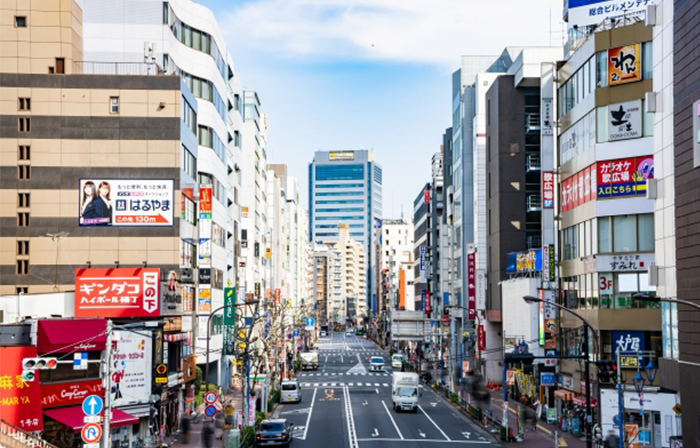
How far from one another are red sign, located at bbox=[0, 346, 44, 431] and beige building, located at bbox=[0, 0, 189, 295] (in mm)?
17860

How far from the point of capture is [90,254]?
50.9 meters

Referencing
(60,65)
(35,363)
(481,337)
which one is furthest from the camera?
(481,337)

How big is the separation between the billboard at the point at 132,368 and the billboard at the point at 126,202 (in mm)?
9984

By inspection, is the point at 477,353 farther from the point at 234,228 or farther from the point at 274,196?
the point at 274,196

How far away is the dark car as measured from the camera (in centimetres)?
4544

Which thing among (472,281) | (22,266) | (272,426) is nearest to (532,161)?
(472,281)

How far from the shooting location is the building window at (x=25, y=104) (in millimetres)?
50344

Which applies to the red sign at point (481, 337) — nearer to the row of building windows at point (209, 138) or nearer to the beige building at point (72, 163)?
the row of building windows at point (209, 138)

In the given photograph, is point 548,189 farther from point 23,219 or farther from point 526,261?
point 23,219

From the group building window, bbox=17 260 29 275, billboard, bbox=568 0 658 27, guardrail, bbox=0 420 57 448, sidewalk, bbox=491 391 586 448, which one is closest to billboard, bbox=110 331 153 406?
guardrail, bbox=0 420 57 448

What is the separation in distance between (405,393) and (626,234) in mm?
21295

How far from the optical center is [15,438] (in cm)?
2978

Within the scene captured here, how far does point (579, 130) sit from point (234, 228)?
37.1 m

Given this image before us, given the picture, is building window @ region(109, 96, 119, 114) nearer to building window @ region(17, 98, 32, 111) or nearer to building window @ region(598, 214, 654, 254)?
building window @ region(17, 98, 32, 111)
